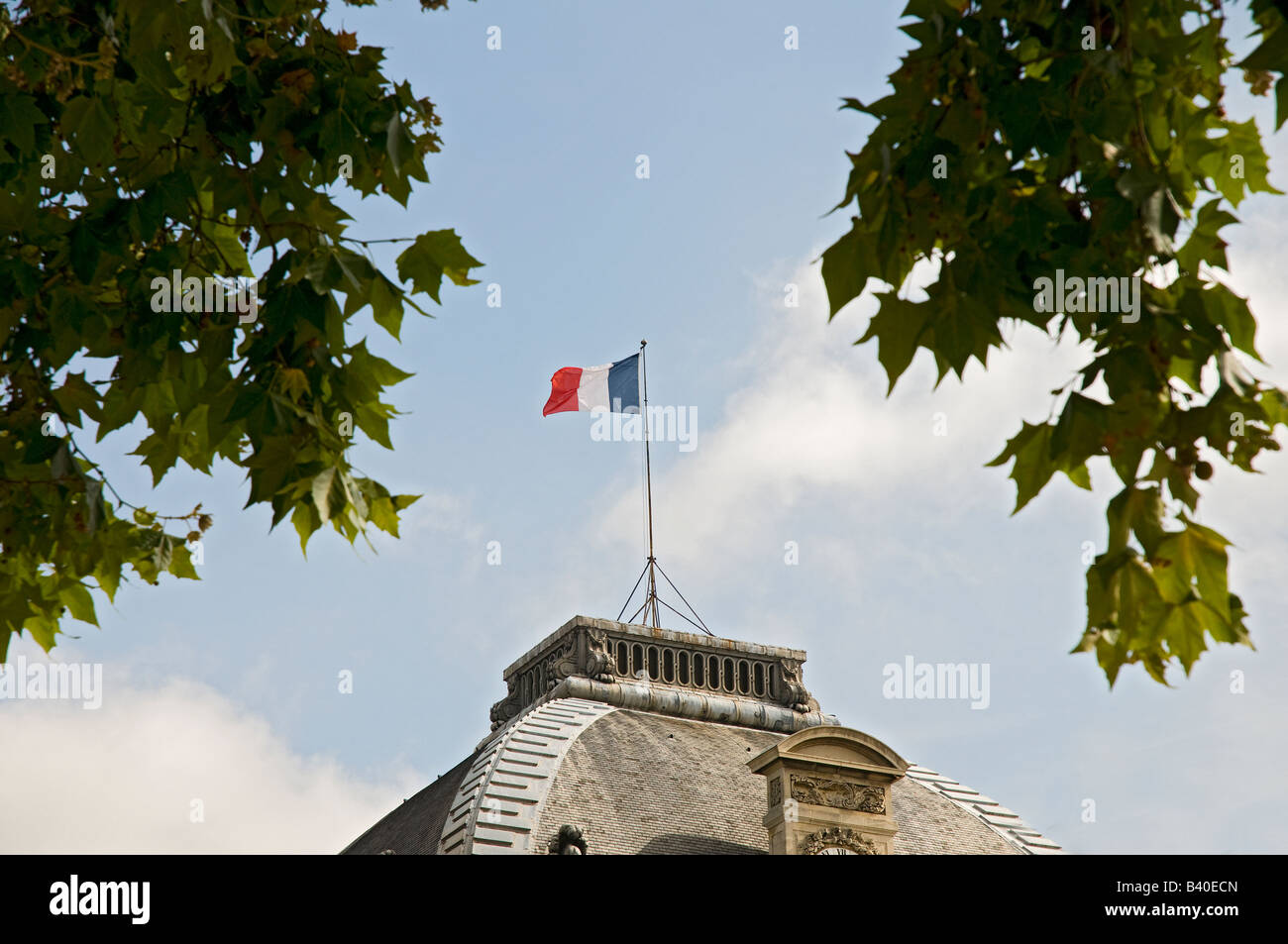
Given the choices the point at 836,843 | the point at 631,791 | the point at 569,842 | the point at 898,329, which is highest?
the point at 898,329

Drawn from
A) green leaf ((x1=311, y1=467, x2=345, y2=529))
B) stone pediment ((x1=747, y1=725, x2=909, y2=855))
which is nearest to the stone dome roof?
stone pediment ((x1=747, y1=725, x2=909, y2=855))

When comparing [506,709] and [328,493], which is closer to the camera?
[328,493]

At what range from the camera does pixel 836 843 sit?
3350 cm

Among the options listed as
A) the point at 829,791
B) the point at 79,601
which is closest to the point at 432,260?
the point at 79,601

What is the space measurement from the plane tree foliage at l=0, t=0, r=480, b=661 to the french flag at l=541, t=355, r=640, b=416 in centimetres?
3685

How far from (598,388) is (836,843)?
17.0m

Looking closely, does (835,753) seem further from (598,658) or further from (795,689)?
(795,689)

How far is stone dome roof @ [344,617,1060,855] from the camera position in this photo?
3544 centimetres

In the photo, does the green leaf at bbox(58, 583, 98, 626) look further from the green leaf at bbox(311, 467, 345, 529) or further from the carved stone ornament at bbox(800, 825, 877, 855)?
the carved stone ornament at bbox(800, 825, 877, 855)

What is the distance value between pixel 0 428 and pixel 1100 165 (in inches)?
221

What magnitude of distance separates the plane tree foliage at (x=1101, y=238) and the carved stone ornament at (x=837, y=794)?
29.5 m
